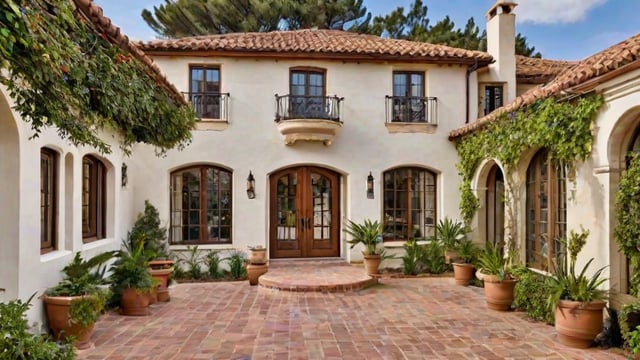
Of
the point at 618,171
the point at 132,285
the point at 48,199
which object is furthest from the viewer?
the point at 132,285

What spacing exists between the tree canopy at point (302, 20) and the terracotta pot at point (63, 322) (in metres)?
14.7

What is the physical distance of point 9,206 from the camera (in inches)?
193

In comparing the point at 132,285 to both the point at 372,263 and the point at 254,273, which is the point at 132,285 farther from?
the point at 372,263

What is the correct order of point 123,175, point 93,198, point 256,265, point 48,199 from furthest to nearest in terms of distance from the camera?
point 256,265 < point 123,175 < point 93,198 < point 48,199

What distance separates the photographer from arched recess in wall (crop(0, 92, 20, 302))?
4836 millimetres

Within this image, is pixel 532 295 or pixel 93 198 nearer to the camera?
pixel 532 295

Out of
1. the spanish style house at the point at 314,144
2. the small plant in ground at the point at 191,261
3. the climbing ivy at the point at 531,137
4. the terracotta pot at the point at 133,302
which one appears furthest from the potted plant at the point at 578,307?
the small plant in ground at the point at 191,261

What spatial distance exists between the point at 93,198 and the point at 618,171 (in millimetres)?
8725

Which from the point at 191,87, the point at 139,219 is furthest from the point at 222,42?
the point at 139,219

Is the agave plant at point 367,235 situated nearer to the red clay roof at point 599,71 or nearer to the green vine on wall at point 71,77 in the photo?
the red clay roof at point 599,71

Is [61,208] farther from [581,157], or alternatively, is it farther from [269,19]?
[269,19]

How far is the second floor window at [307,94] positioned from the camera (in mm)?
10461

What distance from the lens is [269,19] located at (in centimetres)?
1809

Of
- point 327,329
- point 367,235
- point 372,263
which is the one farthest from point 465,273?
point 327,329
